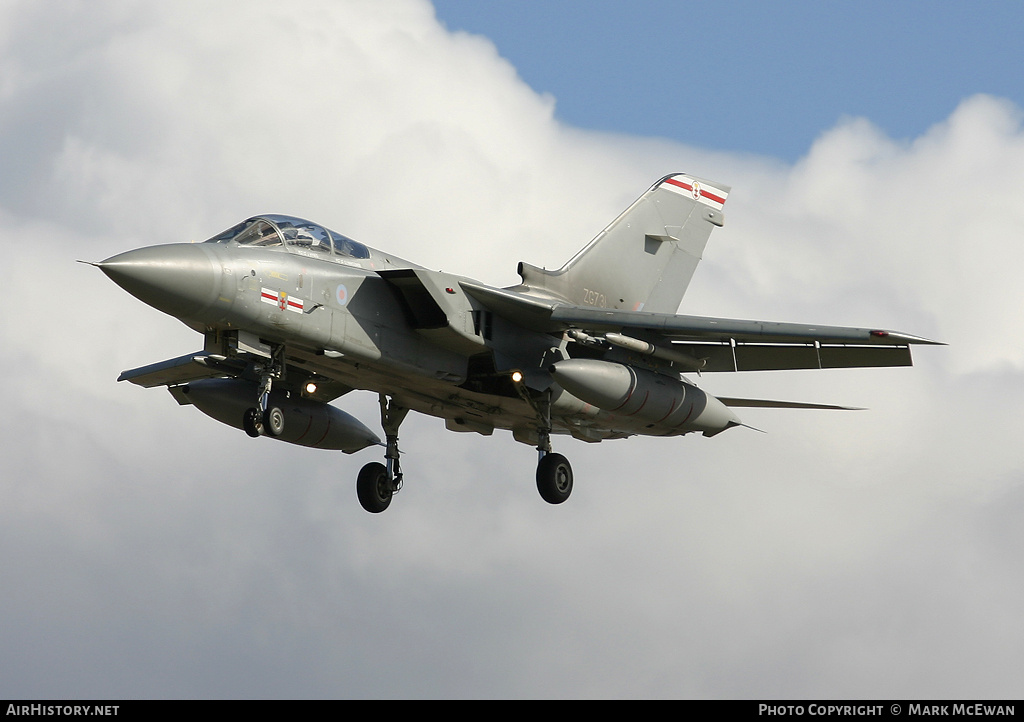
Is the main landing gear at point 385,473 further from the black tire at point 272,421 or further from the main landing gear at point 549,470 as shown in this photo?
the black tire at point 272,421

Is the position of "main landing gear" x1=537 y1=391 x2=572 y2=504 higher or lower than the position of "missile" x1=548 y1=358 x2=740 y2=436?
lower

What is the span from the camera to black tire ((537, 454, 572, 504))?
2102 centimetres

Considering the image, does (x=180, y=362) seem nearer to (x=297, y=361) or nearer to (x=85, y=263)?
(x=297, y=361)

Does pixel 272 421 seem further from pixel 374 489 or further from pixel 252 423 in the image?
pixel 374 489

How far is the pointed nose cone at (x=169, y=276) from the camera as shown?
16281mm

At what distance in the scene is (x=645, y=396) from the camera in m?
20.0

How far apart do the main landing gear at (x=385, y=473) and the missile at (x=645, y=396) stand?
3747 millimetres

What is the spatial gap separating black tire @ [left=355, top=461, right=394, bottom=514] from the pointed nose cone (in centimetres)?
605

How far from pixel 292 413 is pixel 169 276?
5.75 metres

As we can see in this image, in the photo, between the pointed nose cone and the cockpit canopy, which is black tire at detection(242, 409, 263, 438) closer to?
the pointed nose cone

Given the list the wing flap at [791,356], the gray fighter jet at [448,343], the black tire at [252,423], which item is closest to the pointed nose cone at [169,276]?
the gray fighter jet at [448,343]

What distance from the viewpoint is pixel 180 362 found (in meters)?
21.7

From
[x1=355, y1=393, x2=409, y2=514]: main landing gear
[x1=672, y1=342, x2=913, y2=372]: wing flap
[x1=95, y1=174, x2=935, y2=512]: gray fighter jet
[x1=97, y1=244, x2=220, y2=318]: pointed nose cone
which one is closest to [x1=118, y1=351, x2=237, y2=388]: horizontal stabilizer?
[x1=95, y1=174, x2=935, y2=512]: gray fighter jet

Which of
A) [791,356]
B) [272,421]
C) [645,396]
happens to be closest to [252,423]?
[272,421]
